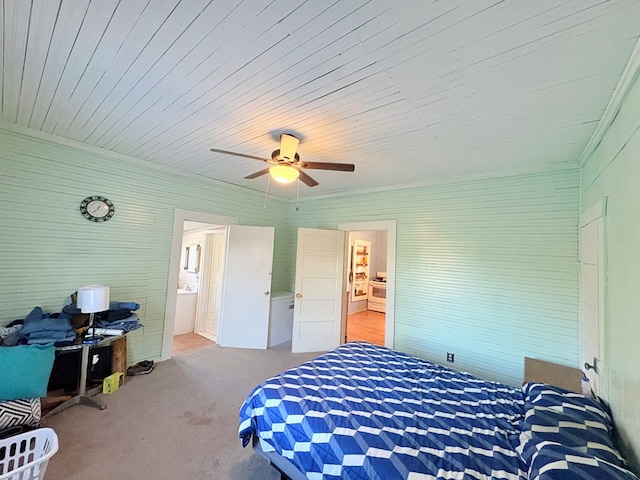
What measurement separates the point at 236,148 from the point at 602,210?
10.4ft

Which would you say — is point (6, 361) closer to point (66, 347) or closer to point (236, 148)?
point (66, 347)

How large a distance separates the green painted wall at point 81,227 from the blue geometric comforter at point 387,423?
2515 millimetres

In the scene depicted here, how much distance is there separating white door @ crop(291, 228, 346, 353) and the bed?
2.16 meters

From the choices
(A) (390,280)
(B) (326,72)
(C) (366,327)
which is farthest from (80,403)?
(C) (366,327)

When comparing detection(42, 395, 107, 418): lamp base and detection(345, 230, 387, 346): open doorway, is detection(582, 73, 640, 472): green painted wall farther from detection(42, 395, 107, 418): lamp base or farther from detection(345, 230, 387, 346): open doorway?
detection(345, 230, 387, 346): open doorway

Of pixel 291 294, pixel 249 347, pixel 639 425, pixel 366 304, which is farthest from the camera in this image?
pixel 366 304

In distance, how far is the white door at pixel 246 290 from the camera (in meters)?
4.25

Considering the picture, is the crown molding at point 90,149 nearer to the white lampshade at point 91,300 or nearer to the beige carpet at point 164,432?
the white lampshade at point 91,300

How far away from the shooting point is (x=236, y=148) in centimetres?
285

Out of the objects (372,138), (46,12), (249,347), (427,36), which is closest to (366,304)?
(249,347)

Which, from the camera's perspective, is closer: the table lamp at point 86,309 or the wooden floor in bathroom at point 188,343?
the table lamp at point 86,309

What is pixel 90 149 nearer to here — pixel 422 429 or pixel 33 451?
pixel 33 451

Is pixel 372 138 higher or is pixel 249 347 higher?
pixel 372 138

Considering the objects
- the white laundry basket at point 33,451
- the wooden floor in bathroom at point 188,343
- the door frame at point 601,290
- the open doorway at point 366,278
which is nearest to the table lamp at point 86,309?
the white laundry basket at point 33,451
